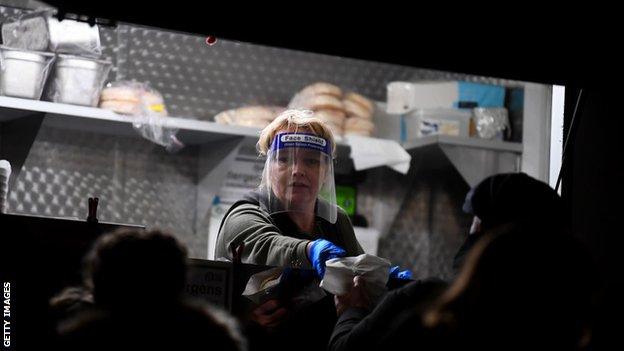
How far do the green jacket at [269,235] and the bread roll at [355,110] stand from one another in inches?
90.7

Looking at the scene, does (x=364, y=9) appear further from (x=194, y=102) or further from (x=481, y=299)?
(x=194, y=102)

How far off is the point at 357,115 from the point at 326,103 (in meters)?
0.30

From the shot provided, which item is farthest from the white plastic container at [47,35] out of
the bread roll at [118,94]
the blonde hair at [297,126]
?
the blonde hair at [297,126]

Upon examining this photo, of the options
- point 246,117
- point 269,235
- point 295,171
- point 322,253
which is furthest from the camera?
point 246,117

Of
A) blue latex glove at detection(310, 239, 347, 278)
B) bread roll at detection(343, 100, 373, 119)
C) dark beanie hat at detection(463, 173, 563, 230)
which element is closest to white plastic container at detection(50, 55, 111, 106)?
bread roll at detection(343, 100, 373, 119)

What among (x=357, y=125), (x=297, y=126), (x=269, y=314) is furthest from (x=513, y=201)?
(x=357, y=125)

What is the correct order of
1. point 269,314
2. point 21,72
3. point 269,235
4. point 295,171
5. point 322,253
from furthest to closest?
point 21,72, point 295,171, point 269,235, point 322,253, point 269,314

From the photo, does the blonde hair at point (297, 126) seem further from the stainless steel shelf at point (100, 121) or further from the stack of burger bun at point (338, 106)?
the stack of burger bun at point (338, 106)

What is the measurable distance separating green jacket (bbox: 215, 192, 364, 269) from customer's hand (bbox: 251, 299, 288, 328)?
1.11 ft

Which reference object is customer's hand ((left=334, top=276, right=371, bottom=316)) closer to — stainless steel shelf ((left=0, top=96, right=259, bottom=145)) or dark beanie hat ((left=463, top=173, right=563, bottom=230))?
dark beanie hat ((left=463, top=173, right=563, bottom=230))

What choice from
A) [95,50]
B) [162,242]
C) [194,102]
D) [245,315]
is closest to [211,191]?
[194,102]

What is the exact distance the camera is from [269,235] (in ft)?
12.0

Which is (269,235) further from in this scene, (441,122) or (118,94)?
(441,122)

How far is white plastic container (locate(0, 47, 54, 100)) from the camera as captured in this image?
5.33m
